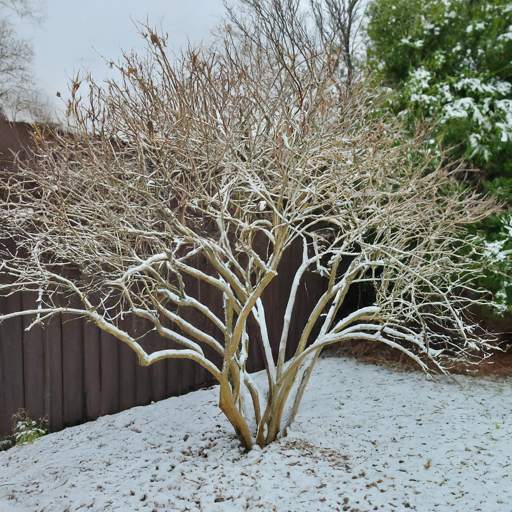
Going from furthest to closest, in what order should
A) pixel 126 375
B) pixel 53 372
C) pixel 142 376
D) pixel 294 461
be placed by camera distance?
pixel 142 376 → pixel 126 375 → pixel 53 372 → pixel 294 461

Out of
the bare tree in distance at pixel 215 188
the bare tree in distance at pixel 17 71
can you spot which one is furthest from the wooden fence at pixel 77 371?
the bare tree in distance at pixel 17 71

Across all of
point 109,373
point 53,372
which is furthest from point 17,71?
point 109,373

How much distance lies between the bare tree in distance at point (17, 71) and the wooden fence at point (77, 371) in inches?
107

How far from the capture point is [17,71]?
5.96 metres

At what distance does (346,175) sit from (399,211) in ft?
2.03

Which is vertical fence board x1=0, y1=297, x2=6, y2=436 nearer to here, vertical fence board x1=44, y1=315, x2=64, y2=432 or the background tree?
vertical fence board x1=44, y1=315, x2=64, y2=432

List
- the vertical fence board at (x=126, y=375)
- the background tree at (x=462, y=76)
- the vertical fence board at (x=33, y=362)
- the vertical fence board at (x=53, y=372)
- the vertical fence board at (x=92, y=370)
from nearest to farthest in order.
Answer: the vertical fence board at (x=33, y=362), the vertical fence board at (x=53, y=372), the vertical fence board at (x=92, y=370), the vertical fence board at (x=126, y=375), the background tree at (x=462, y=76)

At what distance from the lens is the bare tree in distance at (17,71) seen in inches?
226

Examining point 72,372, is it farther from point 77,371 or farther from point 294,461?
point 294,461

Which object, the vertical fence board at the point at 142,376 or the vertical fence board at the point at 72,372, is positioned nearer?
the vertical fence board at the point at 72,372

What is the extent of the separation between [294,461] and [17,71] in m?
5.71

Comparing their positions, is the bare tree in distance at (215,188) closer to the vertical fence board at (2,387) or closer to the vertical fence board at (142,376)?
the vertical fence board at (2,387)

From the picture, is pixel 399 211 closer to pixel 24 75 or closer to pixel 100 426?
pixel 100 426

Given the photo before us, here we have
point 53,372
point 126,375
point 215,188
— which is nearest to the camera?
point 215,188
